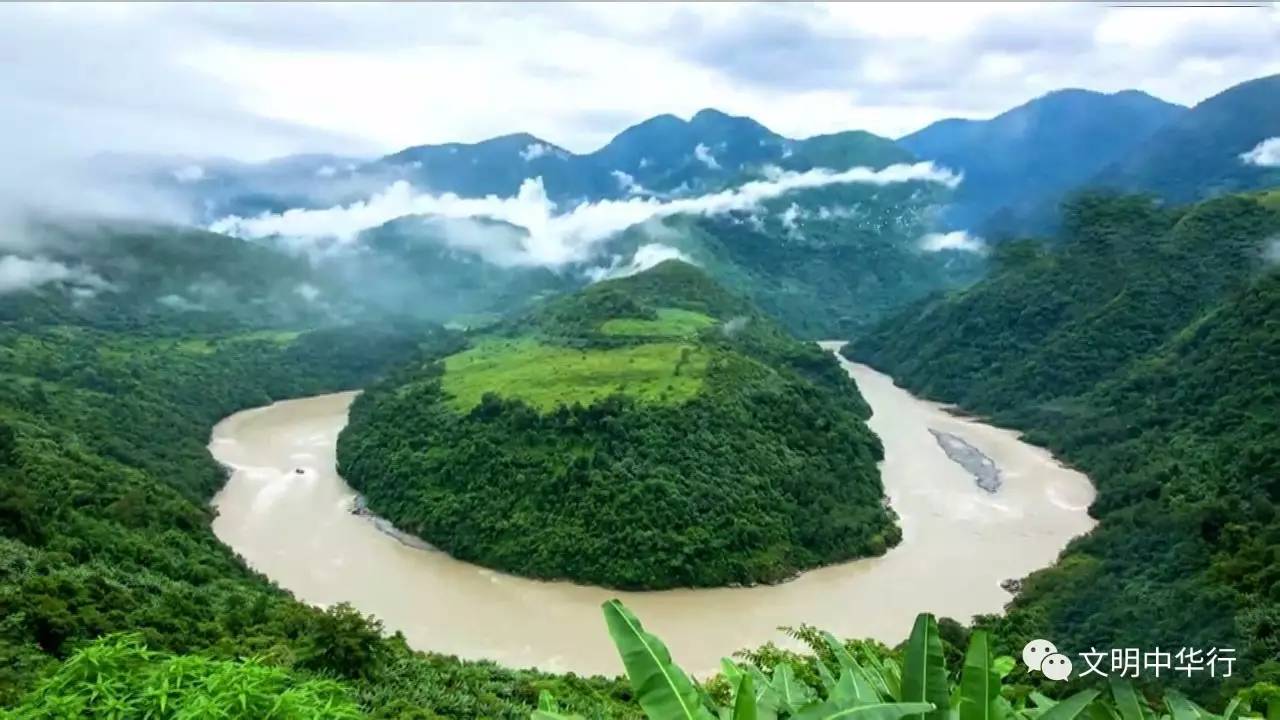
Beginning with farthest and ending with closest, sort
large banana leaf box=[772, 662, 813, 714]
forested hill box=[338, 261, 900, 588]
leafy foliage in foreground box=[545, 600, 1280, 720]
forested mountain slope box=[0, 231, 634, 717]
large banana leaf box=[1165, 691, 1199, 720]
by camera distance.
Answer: forested hill box=[338, 261, 900, 588] < forested mountain slope box=[0, 231, 634, 717] < large banana leaf box=[772, 662, 813, 714] < large banana leaf box=[1165, 691, 1199, 720] < leafy foliage in foreground box=[545, 600, 1280, 720]

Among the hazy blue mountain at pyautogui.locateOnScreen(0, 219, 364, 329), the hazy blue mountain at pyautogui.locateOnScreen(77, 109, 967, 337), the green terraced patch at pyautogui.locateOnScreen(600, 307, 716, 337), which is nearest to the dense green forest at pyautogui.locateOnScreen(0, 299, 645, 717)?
the hazy blue mountain at pyautogui.locateOnScreen(0, 219, 364, 329)

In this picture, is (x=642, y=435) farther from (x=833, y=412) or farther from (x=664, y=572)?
(x=833, y=412)

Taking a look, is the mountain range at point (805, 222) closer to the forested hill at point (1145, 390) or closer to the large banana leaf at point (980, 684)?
the forested hill at point (1145, 390)

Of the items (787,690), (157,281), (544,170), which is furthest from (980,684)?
(544,170)

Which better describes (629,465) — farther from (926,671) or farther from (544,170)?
(544,170)

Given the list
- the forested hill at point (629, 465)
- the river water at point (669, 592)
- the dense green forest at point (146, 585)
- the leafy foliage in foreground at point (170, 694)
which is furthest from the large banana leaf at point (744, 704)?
the forested hill at point (629, 465)

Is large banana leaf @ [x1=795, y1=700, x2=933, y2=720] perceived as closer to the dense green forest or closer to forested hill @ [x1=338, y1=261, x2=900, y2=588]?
the dense green forest
